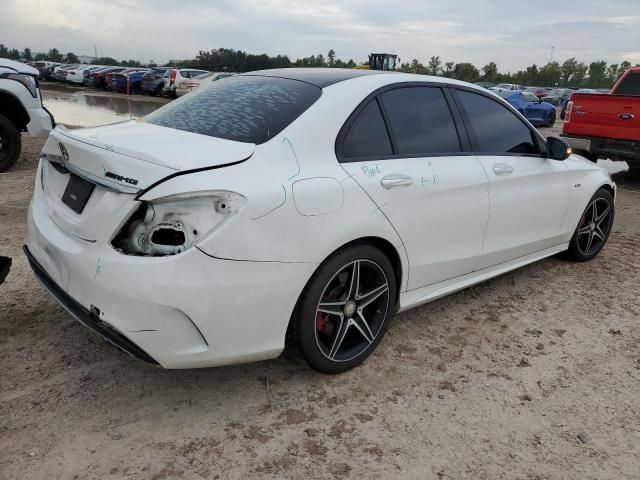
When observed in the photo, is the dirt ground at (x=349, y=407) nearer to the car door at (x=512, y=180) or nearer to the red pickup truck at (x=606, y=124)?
the car door at (x=512, y=180)

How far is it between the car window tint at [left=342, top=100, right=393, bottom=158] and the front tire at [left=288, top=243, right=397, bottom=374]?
506mm

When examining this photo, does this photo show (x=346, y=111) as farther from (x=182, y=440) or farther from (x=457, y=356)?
(x=182, y=440)

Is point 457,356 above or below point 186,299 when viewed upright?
below

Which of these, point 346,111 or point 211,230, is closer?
point 211,230

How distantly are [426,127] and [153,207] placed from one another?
180cm

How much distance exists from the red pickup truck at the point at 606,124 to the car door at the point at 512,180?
4048 mm

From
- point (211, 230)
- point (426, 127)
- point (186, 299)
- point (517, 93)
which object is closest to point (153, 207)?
point (211, 230)

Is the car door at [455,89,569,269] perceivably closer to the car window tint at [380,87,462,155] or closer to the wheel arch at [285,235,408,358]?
the car window tint at [380,87,462,155]

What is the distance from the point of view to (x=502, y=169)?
3.71m

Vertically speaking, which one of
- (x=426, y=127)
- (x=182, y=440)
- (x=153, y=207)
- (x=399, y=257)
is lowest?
(x=182, y=440)

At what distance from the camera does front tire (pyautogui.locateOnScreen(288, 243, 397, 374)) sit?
2668 mm

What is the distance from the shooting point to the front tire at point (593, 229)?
4.88 m

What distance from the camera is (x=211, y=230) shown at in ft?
7.45

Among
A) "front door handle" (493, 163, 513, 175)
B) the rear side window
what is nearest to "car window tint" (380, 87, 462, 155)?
"front door handle" (493, 163, 513, 175)
